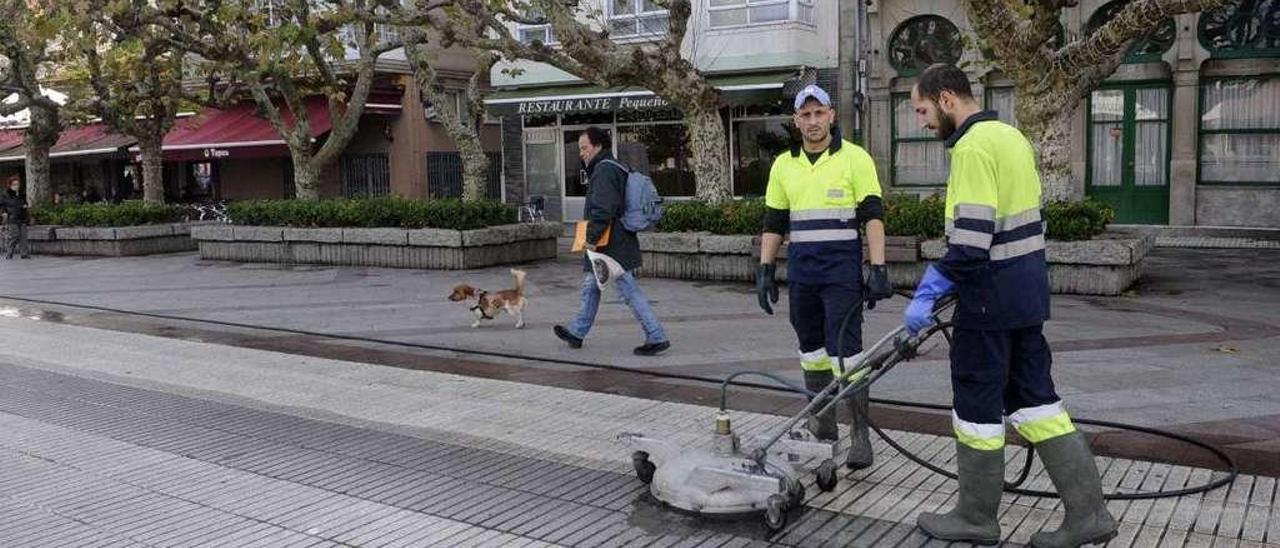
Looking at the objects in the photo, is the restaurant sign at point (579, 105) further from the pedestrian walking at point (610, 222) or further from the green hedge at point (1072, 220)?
the pedestrian walking at point (610, 222)

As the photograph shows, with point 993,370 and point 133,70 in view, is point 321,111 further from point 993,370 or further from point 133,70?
point 993,370

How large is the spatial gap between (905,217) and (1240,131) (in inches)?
369

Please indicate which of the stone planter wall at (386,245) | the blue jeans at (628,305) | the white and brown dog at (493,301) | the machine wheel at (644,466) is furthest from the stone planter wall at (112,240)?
the machine wheel at (644,466)

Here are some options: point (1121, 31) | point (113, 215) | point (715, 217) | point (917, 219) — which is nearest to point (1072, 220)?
point (917, 219)

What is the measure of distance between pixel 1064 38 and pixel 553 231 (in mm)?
9558

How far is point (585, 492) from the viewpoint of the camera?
5234mm

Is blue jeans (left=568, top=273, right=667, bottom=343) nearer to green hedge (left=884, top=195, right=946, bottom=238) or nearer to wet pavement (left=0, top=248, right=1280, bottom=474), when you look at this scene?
wet pavement (left=0, top=248, right=1280, bottom=474)

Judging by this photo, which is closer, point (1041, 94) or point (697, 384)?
point (697, 384)

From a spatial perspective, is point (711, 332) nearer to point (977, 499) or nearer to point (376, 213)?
point (977, 499)

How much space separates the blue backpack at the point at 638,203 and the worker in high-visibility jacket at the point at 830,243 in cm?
295

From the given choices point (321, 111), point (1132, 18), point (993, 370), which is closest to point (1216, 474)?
point (993, 370)

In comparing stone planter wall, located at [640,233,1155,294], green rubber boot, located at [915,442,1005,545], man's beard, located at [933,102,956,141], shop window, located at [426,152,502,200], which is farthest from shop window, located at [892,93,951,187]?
green rubber boot, located at [915,442,1005,545]

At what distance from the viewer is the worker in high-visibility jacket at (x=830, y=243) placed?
17.1 feet

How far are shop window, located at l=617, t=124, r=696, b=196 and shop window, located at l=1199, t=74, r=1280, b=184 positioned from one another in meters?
9.45
